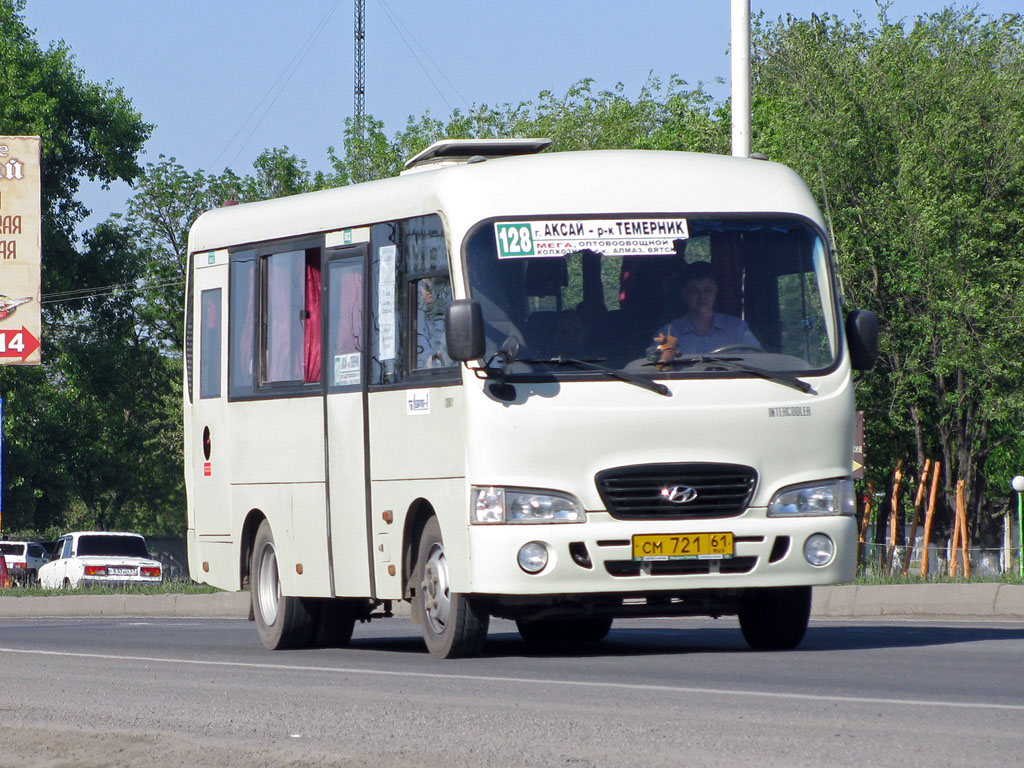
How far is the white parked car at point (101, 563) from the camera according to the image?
147ft

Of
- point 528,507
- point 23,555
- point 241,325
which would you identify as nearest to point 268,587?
point 241,325

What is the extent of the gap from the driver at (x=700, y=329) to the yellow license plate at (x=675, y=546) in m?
1.07

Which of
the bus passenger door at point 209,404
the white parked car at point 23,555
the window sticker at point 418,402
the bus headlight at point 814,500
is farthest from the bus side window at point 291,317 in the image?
the white parked car at point 23,555

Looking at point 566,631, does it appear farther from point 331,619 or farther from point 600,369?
point 600,369

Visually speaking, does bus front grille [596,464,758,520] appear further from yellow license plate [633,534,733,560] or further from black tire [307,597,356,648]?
black tire [307,597,356,648]

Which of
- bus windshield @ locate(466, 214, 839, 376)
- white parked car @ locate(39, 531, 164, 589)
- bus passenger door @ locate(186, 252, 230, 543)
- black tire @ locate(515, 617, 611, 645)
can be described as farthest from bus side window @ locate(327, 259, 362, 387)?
white parked car @ locate(39, 531, 164, 589)

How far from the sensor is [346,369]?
13.5m

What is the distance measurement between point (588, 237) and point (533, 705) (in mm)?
3918

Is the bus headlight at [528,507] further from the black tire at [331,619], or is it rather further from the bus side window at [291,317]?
the black tire at [331,619]

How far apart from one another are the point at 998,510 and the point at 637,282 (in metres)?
33.7

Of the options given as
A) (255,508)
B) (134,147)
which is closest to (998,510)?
(134,147)

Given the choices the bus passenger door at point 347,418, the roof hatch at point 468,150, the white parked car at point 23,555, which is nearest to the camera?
the bus passenger door at point 347,418

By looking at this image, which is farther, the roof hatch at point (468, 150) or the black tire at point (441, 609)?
the roof hatch at point (468, 150)

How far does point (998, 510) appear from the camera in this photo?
44.0 m
